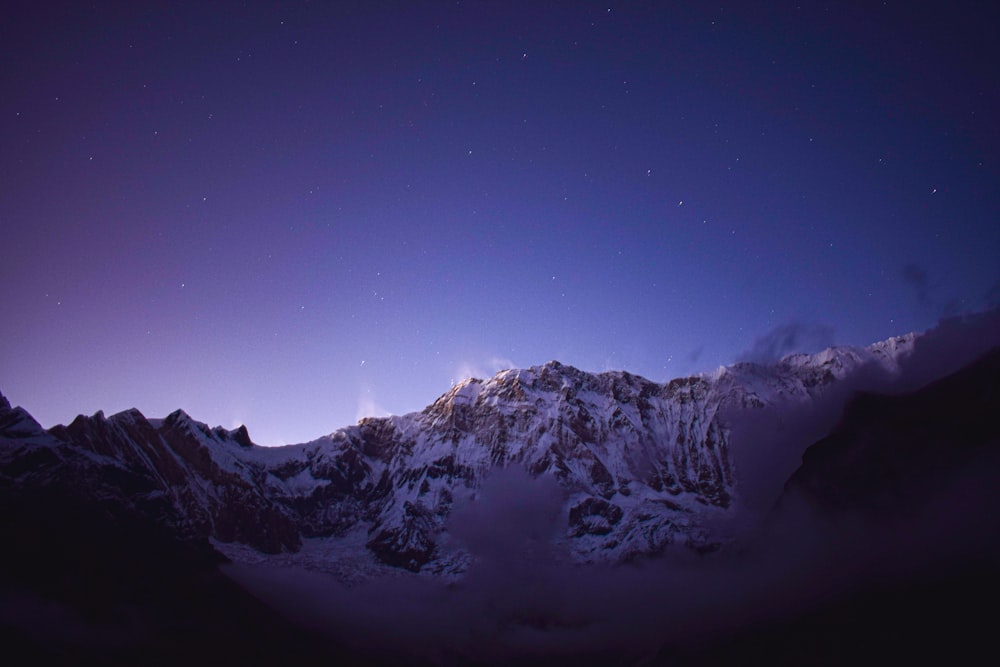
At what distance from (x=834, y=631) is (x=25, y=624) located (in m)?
168

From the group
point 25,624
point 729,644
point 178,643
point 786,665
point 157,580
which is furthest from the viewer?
point 157,580

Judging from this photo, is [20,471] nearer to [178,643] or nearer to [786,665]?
[178,643]

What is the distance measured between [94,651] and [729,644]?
14456 cm

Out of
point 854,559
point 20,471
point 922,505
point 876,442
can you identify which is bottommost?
point 854,559

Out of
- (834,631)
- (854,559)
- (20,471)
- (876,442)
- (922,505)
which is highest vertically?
(20,471)

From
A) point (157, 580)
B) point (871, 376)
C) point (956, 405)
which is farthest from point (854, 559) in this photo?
point (157, 580)

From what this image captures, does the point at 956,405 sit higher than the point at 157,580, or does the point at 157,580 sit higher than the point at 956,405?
the point at 956,405

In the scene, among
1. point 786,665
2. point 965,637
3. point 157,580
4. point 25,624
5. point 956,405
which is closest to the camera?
point 965,637

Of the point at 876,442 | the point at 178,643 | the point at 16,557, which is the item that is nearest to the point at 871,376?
the point at 876,442

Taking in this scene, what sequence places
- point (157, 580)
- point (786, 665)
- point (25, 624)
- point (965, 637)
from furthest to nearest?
point (157, 580), point (25, 624), point (786, 665), point (965, 637)

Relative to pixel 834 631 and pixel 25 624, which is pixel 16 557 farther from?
pixel 834 631

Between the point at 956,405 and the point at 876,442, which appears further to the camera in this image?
the point at 876,442

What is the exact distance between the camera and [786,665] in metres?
107

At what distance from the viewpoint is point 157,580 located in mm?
193500
